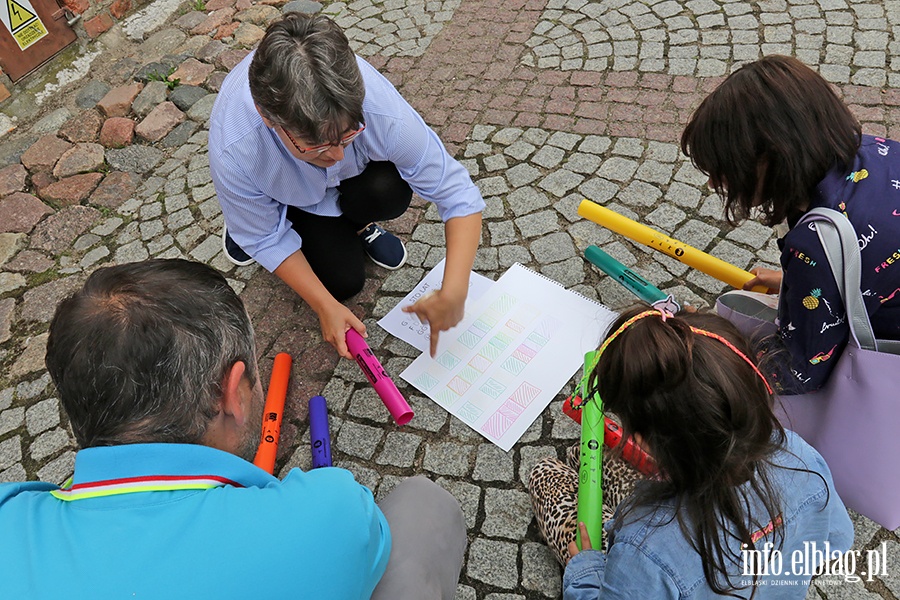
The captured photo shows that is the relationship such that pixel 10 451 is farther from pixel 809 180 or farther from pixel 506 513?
pixel 809 180

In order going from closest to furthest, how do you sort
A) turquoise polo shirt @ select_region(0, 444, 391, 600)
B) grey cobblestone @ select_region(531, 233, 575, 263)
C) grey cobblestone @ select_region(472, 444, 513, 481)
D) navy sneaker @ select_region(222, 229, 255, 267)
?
1. turquoise polo shirt @ select_region(0, 444, 391, 600)
2. grey cobblestone @ select_region(472, 444, 513, 481)
3. grey cobblestone @ select_region(531, 233, 575, 263)
4. navy sneaker @ select_region(222, 229, 255, 267)

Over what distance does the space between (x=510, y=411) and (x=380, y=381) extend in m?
0.45

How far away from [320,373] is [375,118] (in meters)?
0.95

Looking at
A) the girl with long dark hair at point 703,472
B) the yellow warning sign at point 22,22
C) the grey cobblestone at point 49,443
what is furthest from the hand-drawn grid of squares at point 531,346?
the yellow warning sign at point 22,22

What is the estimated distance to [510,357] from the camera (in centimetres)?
230

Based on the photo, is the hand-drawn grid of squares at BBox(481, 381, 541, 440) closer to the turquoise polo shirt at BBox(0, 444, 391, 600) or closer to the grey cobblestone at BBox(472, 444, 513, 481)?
the grey cobblestone at BBox(472, 444, 513, 481)

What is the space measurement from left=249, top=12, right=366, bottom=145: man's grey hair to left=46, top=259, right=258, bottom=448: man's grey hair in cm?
58

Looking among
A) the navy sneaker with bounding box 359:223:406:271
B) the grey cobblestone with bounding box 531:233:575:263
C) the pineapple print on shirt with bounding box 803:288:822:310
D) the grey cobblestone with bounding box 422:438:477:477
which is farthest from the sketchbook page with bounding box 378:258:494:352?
the pineapple print on shirt with bounding box 803:288:822:310

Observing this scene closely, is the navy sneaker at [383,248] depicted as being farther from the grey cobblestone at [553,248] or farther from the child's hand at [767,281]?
the child's hand at [767,281]

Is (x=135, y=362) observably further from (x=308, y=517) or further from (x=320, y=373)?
(x=320, y=373)

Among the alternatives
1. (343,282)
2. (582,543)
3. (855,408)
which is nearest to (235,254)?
(343,282)

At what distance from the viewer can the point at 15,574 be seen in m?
0.96

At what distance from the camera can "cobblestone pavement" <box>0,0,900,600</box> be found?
2.18 meters

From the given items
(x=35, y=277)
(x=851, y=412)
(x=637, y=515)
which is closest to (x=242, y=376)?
(x=637, y=515)
